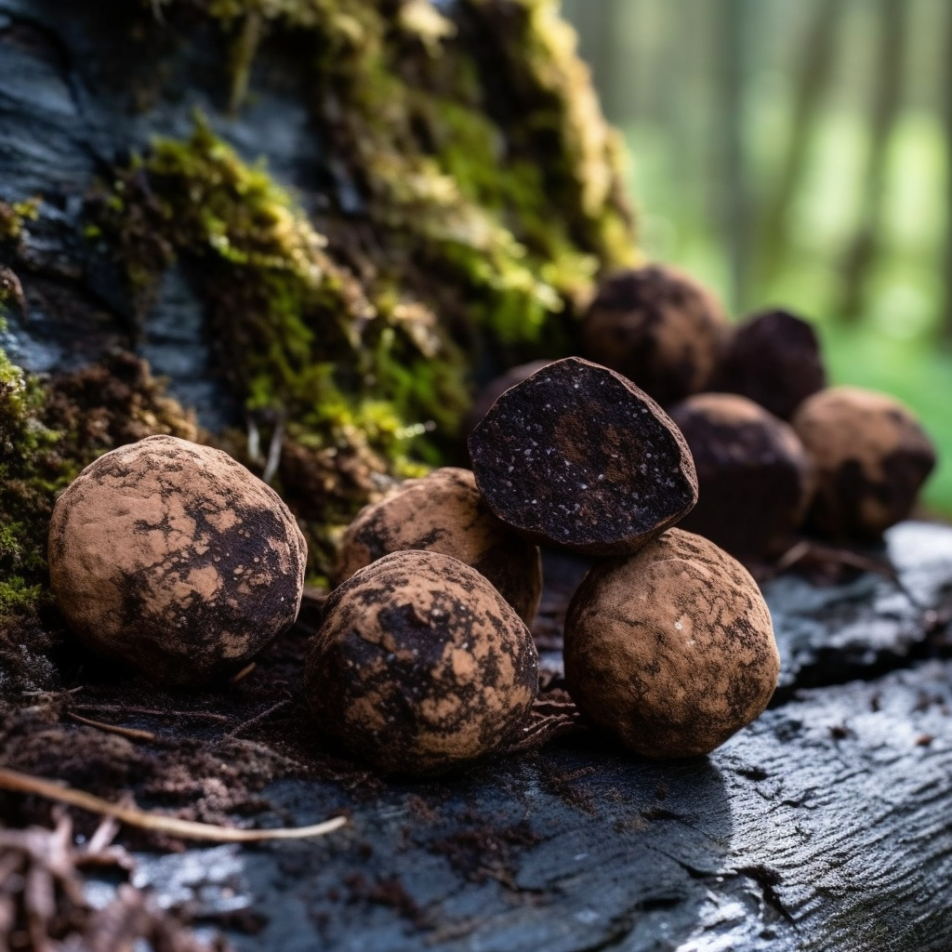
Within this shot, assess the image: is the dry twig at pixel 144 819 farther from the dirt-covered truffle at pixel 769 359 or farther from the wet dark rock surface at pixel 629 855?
the dirt-covered truffle at pixel 769 359

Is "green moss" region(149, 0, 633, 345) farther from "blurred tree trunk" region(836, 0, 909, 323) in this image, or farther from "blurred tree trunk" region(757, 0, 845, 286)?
"blurred tree trunk" region(757, 0, 845, 286)

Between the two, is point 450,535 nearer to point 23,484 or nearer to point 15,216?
point 23,484

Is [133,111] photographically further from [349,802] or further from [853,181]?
[853,181]

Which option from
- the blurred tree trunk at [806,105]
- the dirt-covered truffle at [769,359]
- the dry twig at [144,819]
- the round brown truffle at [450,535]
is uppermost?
the blurred tree trunk at [806,105]

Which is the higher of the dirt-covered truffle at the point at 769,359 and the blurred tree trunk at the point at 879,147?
the blurred tree trunk at the point at 879,147

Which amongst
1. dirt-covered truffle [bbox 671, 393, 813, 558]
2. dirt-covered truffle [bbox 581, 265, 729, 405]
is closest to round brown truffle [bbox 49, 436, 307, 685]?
dirt-covered truffle [bbox 671, 393, 813, 558]

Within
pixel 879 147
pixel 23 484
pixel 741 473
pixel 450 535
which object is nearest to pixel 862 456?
pixel 741 473

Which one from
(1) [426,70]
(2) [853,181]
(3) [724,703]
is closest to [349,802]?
(3) [724,703]

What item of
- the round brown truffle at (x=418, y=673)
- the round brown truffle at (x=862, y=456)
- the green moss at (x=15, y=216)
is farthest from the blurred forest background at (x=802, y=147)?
the round brown truffle at (x=418, y=673)
